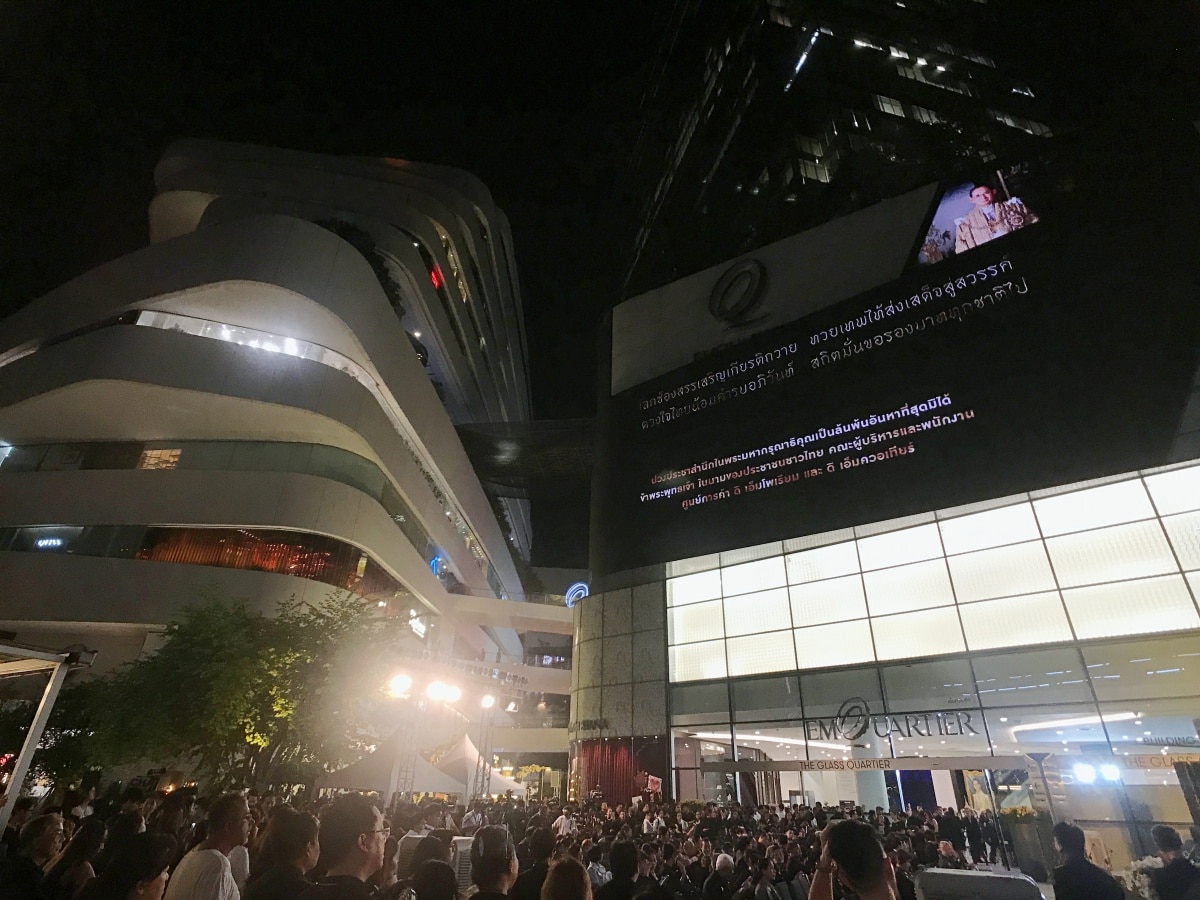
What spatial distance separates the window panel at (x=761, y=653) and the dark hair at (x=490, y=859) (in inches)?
654

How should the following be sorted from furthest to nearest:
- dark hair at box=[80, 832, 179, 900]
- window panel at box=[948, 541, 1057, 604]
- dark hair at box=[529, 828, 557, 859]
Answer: window panel at box=[948, 541, 1057, 604], dark hair at box=[529, 828, 557, 859], dark hair at box=[80, 832, 179, 900]

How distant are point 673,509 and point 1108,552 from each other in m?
11.7

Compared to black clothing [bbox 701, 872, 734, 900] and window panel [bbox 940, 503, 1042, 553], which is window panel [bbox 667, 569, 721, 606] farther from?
black clothing [bbox 701, 872, 734, 900]

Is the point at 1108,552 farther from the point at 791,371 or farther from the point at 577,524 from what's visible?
the point at 577,524

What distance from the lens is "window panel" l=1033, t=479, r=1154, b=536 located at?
14.0 m

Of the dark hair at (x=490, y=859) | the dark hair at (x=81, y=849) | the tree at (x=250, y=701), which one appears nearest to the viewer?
the dark hair at (x=490, y=859)

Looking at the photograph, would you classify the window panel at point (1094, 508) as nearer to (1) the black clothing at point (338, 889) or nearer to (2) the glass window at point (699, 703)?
(2) the glass window at point (699, 703)

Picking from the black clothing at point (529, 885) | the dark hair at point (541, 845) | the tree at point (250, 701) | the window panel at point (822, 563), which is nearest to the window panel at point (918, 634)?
the window panel at point (822, 563)

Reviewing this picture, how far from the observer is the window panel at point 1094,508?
550 inches

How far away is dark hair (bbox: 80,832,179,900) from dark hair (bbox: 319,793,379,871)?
1532 millimetres

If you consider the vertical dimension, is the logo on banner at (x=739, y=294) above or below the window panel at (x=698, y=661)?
above

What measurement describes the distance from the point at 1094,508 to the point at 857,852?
16.1 m

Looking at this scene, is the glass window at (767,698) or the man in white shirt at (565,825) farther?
the glass window at (767,698)

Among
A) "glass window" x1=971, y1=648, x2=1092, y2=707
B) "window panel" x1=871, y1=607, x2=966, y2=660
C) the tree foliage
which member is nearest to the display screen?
"window panel" x1=871, y1=607, x2=966, y2=660
